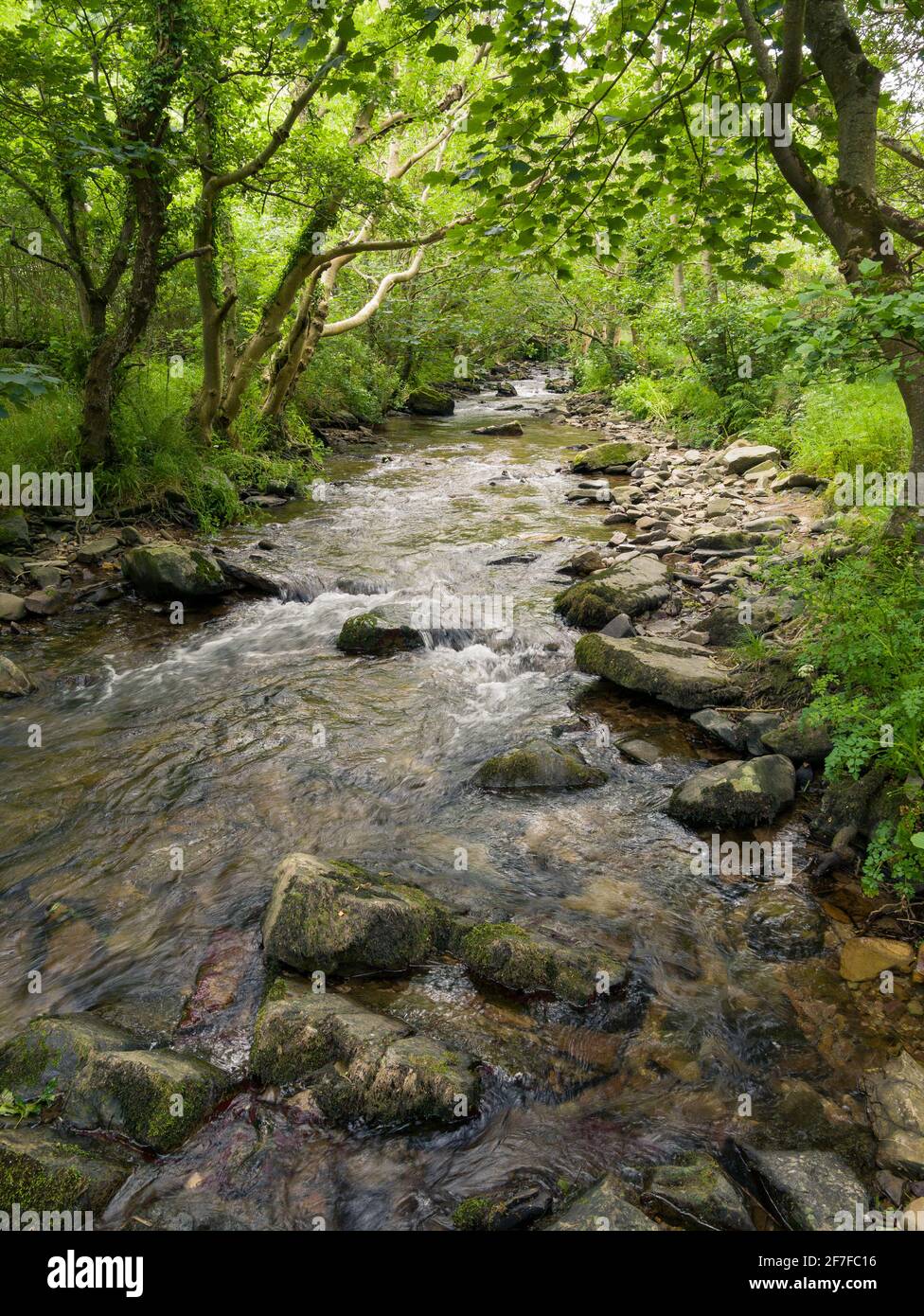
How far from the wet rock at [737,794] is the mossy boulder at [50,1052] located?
3.82 m

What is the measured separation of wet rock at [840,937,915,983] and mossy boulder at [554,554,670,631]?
463 centimetres

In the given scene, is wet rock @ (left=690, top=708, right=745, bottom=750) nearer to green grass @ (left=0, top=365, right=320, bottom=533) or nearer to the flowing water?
the flowing water

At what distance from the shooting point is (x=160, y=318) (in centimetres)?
1564

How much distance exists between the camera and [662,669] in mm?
6672

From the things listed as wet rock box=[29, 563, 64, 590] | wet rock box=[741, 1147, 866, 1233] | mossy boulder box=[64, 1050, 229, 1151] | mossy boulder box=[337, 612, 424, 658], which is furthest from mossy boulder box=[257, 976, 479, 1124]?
wet rock box=[29, 563, 64, 590]

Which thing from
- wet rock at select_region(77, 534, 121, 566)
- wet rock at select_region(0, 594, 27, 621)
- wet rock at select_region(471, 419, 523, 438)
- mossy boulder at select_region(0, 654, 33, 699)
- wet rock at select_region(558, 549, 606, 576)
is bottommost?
mossy boulder at select_region(0, 654, 33, 699)

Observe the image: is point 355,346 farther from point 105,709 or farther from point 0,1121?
point 0,1121

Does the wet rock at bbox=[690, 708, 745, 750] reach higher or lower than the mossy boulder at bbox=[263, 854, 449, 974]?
higher

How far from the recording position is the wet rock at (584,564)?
992 centimetres

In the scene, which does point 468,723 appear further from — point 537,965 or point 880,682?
point 880,682

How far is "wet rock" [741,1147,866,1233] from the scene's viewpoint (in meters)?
2.72

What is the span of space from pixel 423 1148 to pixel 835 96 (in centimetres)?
653

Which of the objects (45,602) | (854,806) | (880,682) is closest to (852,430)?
(880,682)

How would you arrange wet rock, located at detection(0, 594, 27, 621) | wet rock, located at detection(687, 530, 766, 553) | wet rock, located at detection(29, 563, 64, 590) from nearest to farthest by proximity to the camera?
wet rock, located at detection(0, 594, 27, 621) < wet rock, located at detection(29, 563, 64, 590) < wet rock, located at detection(687, 530, 766, 553)
